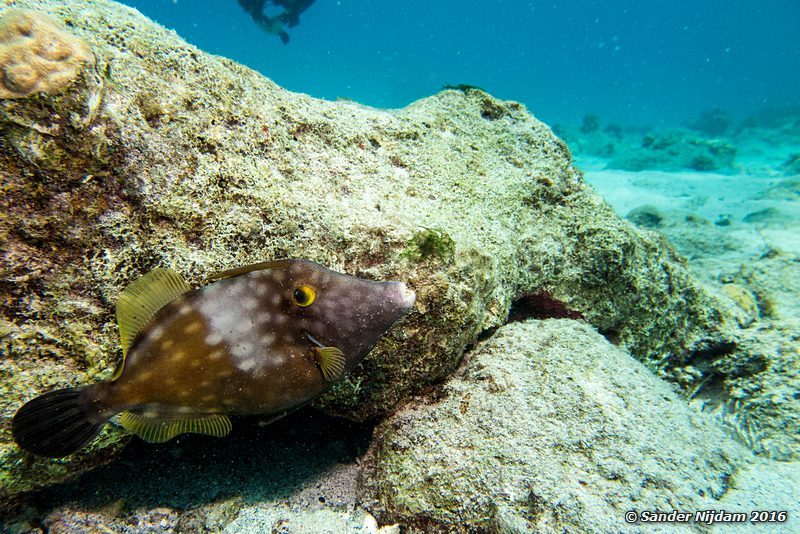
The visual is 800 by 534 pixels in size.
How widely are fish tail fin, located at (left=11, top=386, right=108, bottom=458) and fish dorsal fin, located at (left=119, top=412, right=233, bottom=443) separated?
0.37ft

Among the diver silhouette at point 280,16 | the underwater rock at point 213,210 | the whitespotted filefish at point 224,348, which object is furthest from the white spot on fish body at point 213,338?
the diver silhouette at point 280,16

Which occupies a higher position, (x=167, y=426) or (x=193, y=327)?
(x=193, y=327)

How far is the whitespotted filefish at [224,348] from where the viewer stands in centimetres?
142

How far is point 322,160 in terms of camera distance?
7.59 feet

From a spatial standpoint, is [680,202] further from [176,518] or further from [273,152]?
[176,518]

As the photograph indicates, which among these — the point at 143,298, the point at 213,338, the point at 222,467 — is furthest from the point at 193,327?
the point at 222,467

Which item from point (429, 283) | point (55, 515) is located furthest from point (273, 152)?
point (55, 515)

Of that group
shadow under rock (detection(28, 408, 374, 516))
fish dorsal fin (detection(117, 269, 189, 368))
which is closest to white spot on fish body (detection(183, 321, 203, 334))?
fish dorsal fin (detection(117, 269, 189, 368))

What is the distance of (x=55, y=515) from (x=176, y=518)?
621mm

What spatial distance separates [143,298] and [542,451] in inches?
82.4

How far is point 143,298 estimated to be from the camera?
5.01 ft

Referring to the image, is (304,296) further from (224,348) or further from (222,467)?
(222,467)

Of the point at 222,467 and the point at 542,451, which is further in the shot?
the point at 222,467

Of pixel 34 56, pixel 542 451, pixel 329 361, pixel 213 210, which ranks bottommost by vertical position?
pixel 542 451
